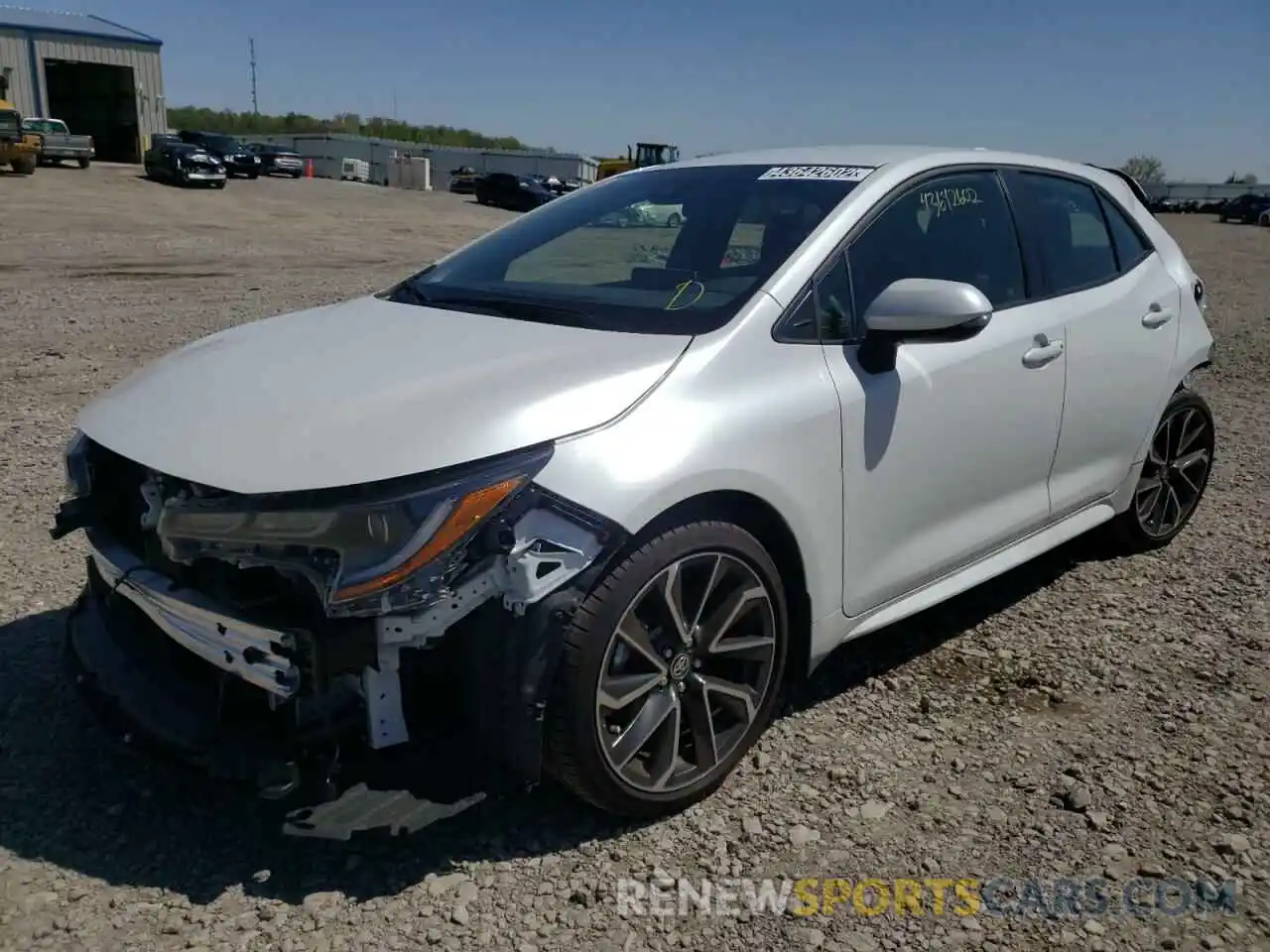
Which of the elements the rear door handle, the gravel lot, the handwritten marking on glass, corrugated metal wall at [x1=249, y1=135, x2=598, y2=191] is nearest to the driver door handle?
the handwritten marking on glass

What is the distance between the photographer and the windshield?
2893 mm

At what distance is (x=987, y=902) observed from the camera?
2.40 metres

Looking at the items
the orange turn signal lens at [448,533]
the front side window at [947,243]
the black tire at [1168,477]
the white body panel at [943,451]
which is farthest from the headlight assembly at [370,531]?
the black tire at [1168,477]

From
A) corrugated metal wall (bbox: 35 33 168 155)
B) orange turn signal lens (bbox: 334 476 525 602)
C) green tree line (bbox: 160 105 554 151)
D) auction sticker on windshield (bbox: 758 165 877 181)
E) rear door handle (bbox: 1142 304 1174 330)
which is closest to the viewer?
orange turn signal lens (bbox: 334 476 525 602)

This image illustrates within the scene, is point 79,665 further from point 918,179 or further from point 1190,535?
point 1190,535

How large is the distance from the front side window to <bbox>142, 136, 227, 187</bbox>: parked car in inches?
1306

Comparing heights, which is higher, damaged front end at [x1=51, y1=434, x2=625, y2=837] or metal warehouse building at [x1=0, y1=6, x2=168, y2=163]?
metal warehouse building at [x1=0, y1=6, x2=168, y2=163]

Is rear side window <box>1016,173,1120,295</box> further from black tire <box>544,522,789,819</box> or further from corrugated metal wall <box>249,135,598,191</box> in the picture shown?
corrugated metal wall <box>249,135,598,191</box>

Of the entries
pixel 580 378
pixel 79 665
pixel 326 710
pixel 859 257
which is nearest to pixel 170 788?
pixel 79 665

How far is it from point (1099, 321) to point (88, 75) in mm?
49974

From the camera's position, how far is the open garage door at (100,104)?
4262cm

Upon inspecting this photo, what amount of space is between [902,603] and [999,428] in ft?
2.17

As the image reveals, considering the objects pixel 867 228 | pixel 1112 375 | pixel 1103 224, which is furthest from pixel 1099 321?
pixel 867 228

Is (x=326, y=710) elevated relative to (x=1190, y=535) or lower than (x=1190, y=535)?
elevated
